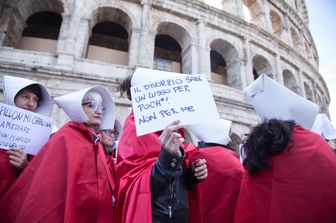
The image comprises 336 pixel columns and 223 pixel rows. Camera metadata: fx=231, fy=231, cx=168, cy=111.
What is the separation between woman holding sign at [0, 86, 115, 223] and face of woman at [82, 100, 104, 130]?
0.27 m

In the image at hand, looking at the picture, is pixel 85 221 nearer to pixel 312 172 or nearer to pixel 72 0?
pixel 312 172

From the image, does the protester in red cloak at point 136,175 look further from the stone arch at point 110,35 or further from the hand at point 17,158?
the stone arch at point 110,35

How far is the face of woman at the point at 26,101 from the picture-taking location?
7.99 feet

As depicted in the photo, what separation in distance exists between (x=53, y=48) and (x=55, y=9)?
1.98m

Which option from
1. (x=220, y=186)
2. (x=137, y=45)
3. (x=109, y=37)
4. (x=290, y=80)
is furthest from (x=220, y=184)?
(x=290, y=80)

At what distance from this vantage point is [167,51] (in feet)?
42.2

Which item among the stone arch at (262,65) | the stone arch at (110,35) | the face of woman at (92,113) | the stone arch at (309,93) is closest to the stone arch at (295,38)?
the stone arch at (309,93)

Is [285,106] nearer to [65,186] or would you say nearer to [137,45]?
[65,186]

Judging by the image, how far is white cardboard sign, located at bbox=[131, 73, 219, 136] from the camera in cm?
159

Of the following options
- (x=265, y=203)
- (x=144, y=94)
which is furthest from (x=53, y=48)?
(x=265, y=203)

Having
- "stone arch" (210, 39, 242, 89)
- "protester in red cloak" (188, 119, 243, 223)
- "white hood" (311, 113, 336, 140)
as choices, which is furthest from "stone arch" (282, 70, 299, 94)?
"protester in red cloak" (188, 119, 243, 223)

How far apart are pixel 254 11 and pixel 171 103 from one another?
1667cm

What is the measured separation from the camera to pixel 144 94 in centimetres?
170

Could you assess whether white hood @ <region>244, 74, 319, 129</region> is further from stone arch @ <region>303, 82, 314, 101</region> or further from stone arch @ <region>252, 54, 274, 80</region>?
stone arch @ <region>303, 82, 314, 101</region>
